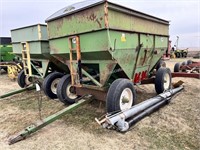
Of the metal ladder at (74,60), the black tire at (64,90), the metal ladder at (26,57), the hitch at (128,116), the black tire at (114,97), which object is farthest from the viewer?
the metal ladder at (26,57)

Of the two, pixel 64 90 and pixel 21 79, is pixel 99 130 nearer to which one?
pixel 64 90

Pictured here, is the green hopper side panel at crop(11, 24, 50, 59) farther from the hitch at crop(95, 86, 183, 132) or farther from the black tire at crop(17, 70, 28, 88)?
the hitch at crop(95, 86, 183, 132)

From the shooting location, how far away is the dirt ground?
116 inches

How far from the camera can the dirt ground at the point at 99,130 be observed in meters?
2.95

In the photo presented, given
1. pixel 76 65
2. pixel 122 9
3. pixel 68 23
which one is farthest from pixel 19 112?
pixel 122 9

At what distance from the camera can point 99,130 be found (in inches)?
137

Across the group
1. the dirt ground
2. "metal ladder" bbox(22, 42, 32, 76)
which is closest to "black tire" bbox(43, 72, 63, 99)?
the dirt ground

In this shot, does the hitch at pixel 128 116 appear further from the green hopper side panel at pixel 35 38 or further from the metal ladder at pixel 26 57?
the metal ladder at pixel 26 57

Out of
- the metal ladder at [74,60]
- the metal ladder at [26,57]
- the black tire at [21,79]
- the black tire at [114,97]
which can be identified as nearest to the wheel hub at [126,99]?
the black tire at [114,97]

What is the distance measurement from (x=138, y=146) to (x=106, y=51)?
5.59 ft

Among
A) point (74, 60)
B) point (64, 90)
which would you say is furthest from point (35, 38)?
point (64, 90)

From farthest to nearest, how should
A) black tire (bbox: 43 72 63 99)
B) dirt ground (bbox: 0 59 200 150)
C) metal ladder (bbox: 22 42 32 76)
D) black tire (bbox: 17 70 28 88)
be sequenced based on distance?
black tire (bbox: 17 70 28 88), metal ladder (bbox: 22 42 32 76), black tire (bbox: 43 72 63 99), dirt ground (bbox: 0 59 200 150)

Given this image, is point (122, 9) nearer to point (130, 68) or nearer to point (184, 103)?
point (130, 68)

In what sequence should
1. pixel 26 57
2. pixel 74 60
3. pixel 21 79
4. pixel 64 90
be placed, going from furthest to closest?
1. pixel 21 79
2. pixel 26 57
3. pixel 64 90
4. pixel 74 60
